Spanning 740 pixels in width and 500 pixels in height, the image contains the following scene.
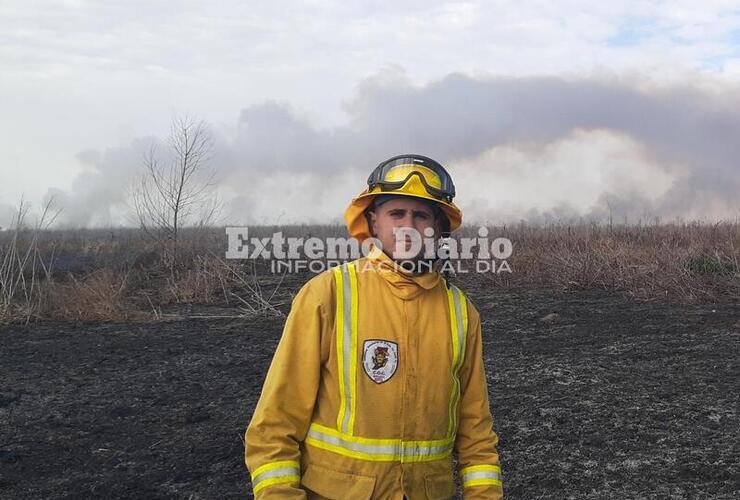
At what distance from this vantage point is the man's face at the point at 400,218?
2008 millimetres

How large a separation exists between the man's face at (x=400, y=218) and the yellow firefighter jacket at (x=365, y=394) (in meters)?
0.09

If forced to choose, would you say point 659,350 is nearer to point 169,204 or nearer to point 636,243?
point 636,243

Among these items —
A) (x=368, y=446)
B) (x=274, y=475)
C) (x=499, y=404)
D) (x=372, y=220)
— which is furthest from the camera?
(x=499, y=404)

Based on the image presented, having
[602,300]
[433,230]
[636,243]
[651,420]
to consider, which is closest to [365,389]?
[433,230]

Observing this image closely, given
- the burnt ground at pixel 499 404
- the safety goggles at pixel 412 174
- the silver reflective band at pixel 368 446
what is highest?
the safety goggles at pixel 412 174

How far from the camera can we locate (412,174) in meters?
1.97

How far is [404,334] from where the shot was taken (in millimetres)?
1903

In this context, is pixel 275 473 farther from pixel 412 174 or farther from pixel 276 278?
pixel 276 278

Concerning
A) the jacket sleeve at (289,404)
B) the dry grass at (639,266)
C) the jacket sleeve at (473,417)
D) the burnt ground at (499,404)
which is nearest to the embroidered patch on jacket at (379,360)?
the jacket sleeve at (289,404)

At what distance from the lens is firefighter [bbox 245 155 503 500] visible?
181cm

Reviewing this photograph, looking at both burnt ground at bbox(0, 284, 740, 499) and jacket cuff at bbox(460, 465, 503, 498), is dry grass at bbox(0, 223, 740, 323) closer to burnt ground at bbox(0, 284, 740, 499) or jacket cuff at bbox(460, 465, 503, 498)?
burnt ground at bbox(0, 284, 740, 499)

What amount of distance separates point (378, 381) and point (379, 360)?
0.19 feet

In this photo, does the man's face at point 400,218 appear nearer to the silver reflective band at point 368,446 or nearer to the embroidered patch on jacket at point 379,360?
the embroidered patch on jacket at point 379,360

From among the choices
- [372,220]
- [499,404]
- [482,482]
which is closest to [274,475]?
[482,482]
